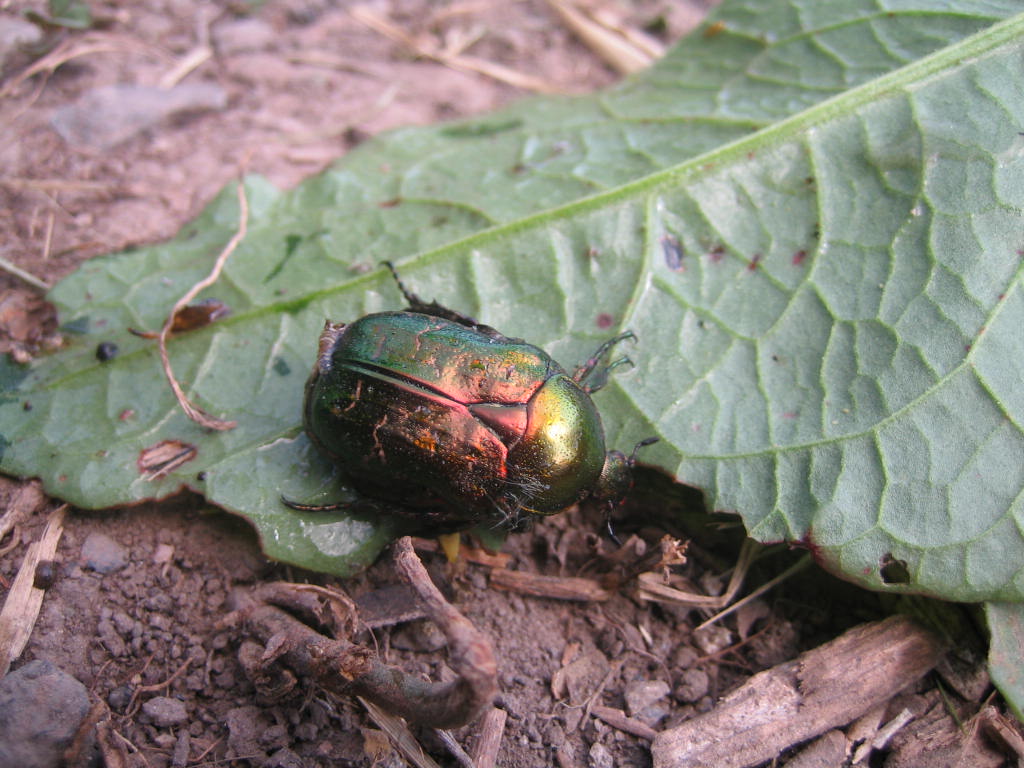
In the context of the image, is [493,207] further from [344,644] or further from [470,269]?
[344,644]

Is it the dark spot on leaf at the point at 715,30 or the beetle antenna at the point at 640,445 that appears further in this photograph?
the dark spot on leaf at the point at 715,30

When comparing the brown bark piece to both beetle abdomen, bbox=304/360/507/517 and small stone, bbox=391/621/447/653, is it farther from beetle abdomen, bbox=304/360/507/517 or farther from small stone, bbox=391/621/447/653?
beetle abdomen, bbox=304/360/507/517

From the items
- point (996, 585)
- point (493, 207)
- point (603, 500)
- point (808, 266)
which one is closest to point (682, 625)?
point (603, 500)

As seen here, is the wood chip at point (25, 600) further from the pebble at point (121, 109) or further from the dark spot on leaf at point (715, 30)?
the dark spot on leaf at point (715, 30)

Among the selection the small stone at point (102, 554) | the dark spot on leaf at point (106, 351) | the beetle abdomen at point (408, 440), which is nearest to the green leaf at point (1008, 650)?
the beetle abdomen at point (408, 440)

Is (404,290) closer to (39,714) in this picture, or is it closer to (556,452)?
(556,452)

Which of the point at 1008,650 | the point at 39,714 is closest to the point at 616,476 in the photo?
the point at 1008,650

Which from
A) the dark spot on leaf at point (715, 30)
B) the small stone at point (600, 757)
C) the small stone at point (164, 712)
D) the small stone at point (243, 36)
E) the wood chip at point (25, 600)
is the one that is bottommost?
the small stone at point (164, 712)
